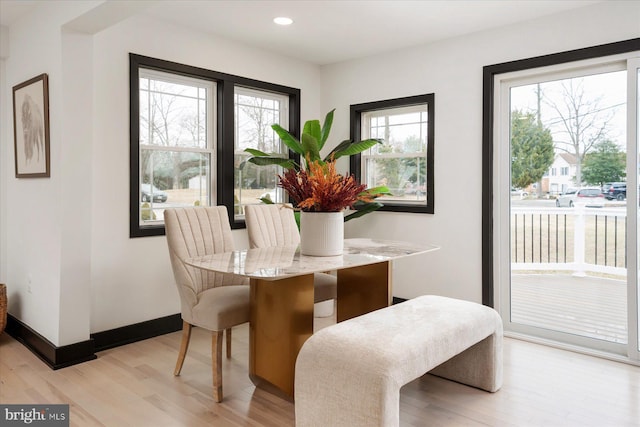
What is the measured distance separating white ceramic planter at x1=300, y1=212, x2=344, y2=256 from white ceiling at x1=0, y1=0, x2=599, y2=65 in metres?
1.68

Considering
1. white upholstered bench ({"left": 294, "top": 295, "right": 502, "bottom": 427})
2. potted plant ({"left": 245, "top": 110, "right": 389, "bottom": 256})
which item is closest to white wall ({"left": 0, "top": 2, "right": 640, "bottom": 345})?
potted plant ({"left": 245, "top": 110, "right": 389, "bottom": 256})

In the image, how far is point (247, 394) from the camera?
8.96ft

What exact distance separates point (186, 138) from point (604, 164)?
3.29 metres

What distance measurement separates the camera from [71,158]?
3121 millimetres

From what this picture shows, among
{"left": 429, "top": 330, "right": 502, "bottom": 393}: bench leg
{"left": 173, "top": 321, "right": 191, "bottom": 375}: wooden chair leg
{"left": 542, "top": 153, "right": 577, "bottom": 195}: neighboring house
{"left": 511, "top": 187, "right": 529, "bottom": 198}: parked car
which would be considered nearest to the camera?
{"left": 429, "top": 330, "right": 502, "bottom": 393}: bench leg

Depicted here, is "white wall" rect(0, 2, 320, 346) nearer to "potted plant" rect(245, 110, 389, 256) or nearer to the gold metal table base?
the gold metal table base

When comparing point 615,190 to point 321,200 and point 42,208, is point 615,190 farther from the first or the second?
point 42,208

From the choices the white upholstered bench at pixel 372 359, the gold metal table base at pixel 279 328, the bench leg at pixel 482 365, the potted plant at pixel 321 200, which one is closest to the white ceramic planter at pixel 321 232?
the potted plant at pixel 321 200

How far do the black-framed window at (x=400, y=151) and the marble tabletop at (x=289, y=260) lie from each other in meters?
1.39

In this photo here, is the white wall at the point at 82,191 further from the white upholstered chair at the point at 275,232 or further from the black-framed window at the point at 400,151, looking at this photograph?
the black-framed window at the point at 400,151

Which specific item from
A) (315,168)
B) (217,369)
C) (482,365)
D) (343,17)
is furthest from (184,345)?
(343,17)

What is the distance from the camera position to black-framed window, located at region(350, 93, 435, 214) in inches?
173

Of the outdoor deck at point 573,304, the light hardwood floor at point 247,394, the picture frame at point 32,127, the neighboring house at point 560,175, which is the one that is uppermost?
the picture frame at point 32,127

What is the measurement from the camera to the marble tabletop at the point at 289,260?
2.22m
